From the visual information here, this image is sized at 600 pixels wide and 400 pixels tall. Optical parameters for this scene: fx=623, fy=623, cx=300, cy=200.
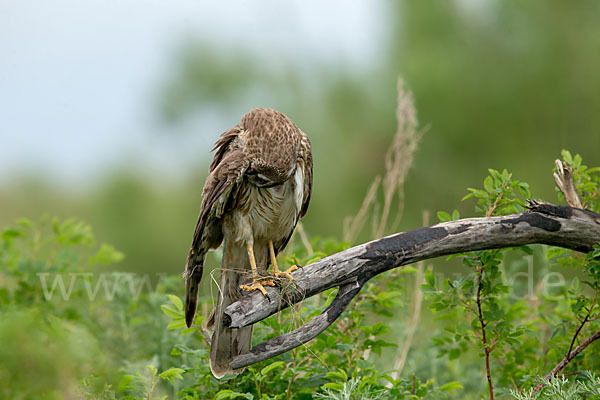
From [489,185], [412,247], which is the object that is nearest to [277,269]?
[412,247]

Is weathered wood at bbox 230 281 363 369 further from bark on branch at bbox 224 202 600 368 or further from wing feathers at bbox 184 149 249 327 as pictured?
wing feathers at bbox 184 149 249 327

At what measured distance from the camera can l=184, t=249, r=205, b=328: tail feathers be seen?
103 inches

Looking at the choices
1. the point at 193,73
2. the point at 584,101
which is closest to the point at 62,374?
the point at 584,101

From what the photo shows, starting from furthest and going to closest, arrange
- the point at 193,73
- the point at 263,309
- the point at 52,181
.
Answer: the point at 52,181
the point at 193,73
the point at 263,309

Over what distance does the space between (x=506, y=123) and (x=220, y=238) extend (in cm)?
661

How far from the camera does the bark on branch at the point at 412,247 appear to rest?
2.38 meters

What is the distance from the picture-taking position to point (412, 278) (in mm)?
4770

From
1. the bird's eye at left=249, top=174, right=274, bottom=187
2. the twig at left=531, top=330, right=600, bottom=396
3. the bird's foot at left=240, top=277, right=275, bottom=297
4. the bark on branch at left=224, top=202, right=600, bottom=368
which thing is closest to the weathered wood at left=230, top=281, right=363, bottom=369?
the bark on branch at left=224, top=202, right=600, bottom=368

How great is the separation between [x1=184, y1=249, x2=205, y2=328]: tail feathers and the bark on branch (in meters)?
A: 0.28

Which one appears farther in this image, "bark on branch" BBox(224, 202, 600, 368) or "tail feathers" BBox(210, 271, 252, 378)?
"tail feathers" BBox(210, 271, 252, 378)

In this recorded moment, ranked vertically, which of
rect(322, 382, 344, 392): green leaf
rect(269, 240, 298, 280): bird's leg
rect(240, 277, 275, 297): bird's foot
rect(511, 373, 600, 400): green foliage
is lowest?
rect(322, 382, 344, 392): green leaf

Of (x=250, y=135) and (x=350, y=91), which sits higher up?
(x=350, y=91)

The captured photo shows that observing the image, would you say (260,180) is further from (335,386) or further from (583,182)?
(583,182)

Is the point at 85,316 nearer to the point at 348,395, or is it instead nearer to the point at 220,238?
the point at 220,238
